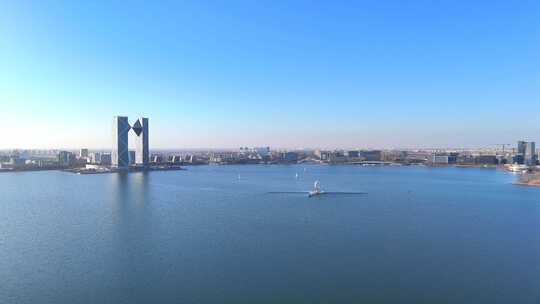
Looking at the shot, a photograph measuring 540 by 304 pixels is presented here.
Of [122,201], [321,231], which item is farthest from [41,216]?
[321,231]

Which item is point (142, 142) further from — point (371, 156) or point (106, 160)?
point (371, 156)

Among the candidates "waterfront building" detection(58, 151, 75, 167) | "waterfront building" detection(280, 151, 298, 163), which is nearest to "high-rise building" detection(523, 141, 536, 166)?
"waterfront building" detection(280, 151, 298, 163)

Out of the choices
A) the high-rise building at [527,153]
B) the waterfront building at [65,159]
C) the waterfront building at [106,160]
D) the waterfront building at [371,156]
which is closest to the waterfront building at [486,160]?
the high-rise building at [527,153]

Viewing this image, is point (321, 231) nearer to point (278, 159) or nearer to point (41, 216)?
point (41, 216)

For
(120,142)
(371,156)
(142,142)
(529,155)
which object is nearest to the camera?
(120,142)

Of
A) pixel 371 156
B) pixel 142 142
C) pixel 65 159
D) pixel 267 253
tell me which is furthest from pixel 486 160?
pixel 267 253

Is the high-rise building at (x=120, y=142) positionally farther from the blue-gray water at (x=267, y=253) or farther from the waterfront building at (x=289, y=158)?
the waterfront building at (x=289, y=158)
